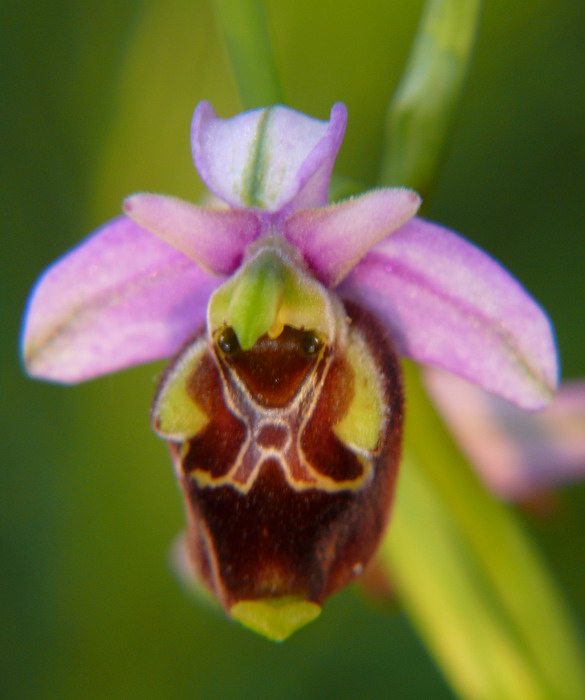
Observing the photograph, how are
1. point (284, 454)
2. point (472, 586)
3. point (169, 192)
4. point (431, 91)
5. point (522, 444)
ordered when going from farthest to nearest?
point (169, 192)
point (522, 444)
point (472, 586)
point (431, 91)
point (284, 454)

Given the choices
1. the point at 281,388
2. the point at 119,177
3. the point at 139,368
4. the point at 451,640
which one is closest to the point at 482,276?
the point at 281,388

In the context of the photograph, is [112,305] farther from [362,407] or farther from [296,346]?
[362,407]

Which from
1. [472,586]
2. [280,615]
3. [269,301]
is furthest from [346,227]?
[472,586]

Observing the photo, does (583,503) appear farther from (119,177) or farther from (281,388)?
(281,388)

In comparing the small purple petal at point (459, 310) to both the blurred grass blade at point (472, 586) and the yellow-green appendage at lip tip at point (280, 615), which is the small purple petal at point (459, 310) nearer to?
the blurred grass blade at point (472, 586)

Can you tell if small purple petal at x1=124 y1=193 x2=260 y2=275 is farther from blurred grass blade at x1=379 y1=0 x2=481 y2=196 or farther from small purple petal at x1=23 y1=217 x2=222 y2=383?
blurred grass blade at x1=379 y1=0 x2=481 y2=196

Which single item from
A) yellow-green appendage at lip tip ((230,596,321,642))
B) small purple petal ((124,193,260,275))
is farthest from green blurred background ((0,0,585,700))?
small purple petal ((124,193,260,275))
